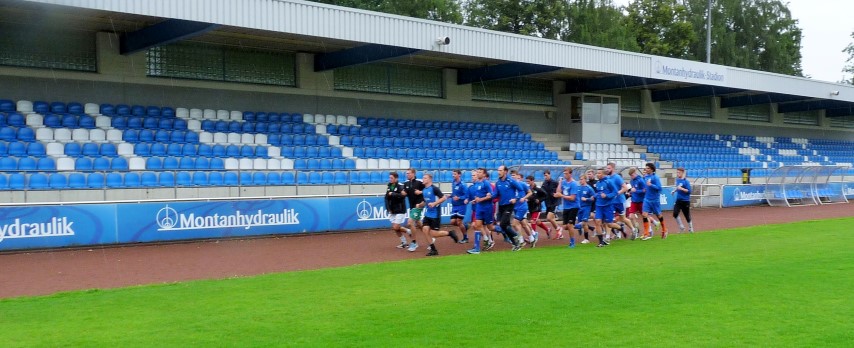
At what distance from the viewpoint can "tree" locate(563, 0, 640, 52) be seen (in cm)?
5434

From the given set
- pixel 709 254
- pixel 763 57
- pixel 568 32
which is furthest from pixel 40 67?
pixel 763 57

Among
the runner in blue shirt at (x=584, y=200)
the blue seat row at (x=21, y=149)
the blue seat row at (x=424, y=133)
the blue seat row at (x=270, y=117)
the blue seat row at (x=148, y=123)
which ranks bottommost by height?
the runner in blue shirt at (x=584, y=200)

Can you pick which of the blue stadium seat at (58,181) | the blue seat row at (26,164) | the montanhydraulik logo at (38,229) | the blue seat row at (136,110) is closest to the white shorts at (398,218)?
the montanhydraulik logo at (38,229)

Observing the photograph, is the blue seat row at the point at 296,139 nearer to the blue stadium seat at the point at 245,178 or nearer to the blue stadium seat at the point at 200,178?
the blue stadium seat at the point at 245,178

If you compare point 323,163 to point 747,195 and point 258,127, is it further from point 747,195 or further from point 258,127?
point 747,195

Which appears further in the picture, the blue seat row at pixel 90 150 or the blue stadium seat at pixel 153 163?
the blue stadium seat at pixel 153 163

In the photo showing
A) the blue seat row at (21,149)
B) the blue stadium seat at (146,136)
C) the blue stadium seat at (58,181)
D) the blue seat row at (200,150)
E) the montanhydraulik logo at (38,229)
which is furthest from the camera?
the blue stadium seat at (146,136)

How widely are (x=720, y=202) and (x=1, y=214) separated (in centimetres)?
2525

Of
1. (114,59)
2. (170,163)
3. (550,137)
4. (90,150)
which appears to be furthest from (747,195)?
(90,150)

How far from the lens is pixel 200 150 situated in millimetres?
22750

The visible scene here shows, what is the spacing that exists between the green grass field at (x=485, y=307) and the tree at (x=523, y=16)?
42270 millimetres

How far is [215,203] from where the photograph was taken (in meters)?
18.9

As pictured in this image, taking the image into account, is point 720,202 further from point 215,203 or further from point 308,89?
point 215,203

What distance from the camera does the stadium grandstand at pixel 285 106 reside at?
19688mm
